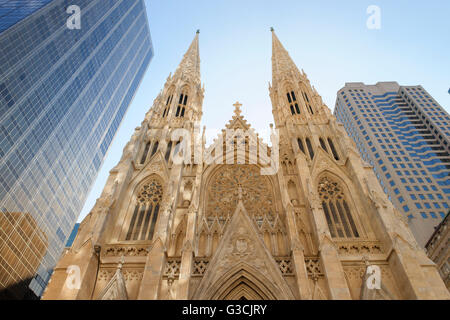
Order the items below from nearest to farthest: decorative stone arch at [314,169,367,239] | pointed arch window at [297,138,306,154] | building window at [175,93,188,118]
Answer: decorative stone arch at [314,169,367,239] < pointed arch window at [297,138,306,154] < building window at [175,93,188,118]

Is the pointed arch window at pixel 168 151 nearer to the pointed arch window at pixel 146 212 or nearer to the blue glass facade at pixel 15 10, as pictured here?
the pointed arch window at pixel 146 212

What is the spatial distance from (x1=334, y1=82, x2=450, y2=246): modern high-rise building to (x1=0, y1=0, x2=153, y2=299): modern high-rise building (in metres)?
52.4

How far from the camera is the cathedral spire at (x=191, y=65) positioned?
112 ft

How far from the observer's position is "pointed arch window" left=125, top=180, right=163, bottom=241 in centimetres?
1773

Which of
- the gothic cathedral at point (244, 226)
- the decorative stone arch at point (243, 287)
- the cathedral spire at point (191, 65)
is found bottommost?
the decorative stone arch at point (243, 287)

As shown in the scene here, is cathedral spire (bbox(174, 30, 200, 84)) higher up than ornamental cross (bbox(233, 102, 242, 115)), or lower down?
higher up

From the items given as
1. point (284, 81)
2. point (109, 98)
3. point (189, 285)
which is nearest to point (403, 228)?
point (189, 285)

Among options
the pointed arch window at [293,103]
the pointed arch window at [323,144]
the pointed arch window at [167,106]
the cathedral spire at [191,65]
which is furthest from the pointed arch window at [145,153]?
the pointed arch window at [323,144]

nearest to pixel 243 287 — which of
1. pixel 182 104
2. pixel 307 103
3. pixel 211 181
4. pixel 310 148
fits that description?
pixel 211 181

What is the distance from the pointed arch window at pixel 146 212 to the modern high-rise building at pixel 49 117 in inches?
743

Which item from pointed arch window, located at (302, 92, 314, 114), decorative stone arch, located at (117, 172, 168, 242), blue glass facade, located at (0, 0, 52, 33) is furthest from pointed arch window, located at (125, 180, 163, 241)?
blue glass facade, located at (0, 0, 52, 33)

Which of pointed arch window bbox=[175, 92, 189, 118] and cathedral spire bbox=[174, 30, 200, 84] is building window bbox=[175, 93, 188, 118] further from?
cathedral spire bbox=[174, 30, 200, 84]

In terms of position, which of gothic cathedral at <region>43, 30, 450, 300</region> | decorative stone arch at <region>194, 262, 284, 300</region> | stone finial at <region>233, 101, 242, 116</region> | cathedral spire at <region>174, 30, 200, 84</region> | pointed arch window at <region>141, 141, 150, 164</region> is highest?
cathedral spire at <region>174, 30, 200, 84</region>

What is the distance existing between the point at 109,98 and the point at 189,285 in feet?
165
